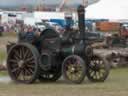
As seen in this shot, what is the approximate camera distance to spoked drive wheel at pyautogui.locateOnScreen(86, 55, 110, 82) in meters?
14.5

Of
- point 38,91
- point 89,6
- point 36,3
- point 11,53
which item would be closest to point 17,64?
point 11,53

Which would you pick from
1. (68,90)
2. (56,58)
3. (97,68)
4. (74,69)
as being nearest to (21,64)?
(56,58)

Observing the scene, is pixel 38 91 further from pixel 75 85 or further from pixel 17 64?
pixel 17 64

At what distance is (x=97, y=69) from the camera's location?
48.0 ft

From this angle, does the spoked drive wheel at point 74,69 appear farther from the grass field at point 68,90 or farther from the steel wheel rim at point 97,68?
the steel wheel rim at point 97,68

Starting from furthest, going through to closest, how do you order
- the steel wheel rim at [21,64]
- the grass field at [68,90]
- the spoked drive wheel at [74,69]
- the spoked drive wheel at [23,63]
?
the steel wheel rim at [21,64]
the spoked drive wheel at [23,63]
the spoked drive wheel at [74,69]
the grass field at [68,90]

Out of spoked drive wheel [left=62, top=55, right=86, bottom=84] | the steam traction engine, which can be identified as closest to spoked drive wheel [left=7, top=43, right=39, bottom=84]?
the steam traction engine

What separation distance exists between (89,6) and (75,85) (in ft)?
126

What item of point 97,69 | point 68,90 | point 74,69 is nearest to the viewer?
point 68,90

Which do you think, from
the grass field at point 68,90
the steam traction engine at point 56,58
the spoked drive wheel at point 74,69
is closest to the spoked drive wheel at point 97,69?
the steam traction engine at point 56,58

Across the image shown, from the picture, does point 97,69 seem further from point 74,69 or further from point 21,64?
point 21,64

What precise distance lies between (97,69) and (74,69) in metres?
0.89

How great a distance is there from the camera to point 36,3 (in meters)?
106

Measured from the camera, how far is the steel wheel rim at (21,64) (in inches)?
566
